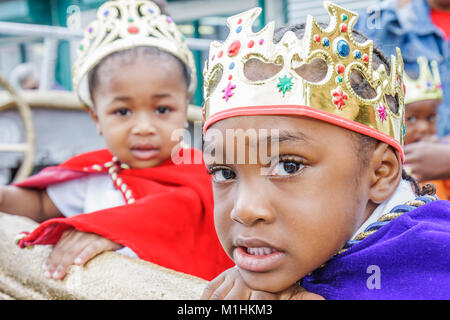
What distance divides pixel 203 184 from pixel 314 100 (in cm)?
84

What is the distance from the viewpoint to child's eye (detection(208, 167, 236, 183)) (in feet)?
3.19

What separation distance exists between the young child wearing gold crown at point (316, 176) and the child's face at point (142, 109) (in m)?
0.70

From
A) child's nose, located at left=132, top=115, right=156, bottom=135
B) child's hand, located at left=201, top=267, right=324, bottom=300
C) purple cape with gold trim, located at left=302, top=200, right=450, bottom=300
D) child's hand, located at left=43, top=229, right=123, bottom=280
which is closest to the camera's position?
purple cape with gold trim, located at left=302, top=200, right=450, bottom=300

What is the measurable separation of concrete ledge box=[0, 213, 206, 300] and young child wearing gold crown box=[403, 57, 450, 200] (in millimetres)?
1345

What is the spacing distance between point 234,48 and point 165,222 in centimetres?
70

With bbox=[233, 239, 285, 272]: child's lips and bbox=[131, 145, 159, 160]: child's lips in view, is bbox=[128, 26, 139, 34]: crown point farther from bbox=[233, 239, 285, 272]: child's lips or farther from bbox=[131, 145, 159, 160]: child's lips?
bbox=[233, 239, 285, 272]: child's lips

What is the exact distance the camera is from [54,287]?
4.28 feet

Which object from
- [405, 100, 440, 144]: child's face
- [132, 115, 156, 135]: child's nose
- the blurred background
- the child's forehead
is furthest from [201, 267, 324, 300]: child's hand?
[405, 100, 440, 144]: child's face

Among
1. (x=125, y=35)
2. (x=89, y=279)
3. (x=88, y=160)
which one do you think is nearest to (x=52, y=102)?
(x=88, y=160)

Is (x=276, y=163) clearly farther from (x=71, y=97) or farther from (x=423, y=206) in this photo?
(x=71, y=97)

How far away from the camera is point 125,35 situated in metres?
1.75

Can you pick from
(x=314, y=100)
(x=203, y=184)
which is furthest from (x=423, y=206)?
(x=203, y=184)

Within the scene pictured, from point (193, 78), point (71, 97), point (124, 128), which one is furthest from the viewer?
point (71, 97)

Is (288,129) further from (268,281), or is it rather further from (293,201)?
(268,281)
